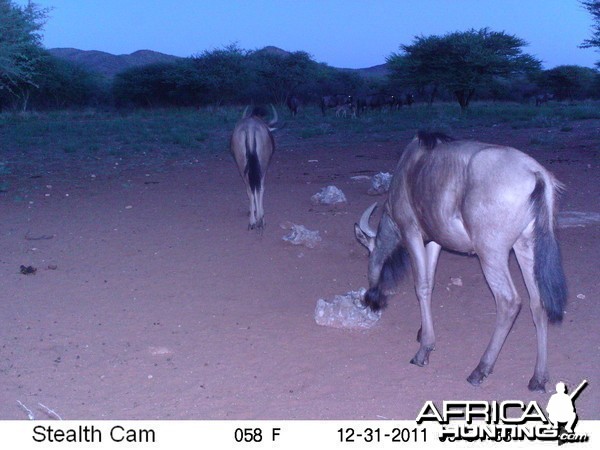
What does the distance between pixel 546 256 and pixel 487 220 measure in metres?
0.49

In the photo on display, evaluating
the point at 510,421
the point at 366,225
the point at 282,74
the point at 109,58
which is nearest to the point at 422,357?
the point at 510,421

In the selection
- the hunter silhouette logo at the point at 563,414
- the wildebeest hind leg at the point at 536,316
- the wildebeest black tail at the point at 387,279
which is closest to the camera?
the hunter silhouette logo at the point at 563,414

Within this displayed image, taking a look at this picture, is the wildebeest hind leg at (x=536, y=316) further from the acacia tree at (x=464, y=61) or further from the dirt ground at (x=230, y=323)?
the acacia tree at (x=464, y=61)

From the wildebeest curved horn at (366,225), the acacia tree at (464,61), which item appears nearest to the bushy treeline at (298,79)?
the acacia tree at (464,61)

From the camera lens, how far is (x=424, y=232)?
205 inches

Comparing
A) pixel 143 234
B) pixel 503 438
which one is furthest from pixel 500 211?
pixel 143 234

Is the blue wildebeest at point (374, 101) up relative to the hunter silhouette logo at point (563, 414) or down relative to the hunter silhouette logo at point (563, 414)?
up

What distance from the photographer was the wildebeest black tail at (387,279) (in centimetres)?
554

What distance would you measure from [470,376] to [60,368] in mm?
2992

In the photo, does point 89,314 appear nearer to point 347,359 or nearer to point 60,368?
point 60,368

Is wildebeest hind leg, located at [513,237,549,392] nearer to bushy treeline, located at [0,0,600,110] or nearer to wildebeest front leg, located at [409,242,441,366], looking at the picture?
wildebeest front leg, located at [409,242,441,366]

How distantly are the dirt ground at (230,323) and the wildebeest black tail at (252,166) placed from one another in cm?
64

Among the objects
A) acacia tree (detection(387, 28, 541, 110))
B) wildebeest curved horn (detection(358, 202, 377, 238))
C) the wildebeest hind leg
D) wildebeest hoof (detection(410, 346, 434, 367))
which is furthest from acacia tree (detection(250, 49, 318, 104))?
the wildebeest hind leg

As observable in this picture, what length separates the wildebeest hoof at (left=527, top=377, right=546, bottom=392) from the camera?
177 inches
